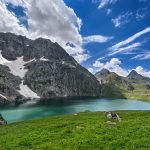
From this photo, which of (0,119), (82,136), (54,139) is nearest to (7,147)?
(54,139)

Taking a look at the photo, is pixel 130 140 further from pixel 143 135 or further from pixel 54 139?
pixel 54 139

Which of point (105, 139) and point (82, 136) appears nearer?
point (105, 139)

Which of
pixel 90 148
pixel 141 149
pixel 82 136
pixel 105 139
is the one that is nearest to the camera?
pixel 141 149

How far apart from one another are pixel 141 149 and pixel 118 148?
1688mm

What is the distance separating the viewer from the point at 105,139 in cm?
2153

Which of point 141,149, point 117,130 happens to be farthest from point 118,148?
point 117,130

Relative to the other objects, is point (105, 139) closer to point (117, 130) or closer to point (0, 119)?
point (117, 130)

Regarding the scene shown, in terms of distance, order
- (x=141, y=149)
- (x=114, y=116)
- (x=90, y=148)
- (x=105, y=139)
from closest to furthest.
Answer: (x=141, y=149), (x=90, y=148), (x=105, y=139), (x=114, y=116)

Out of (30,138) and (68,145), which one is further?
(30,138)

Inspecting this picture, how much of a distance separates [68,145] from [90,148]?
191cm

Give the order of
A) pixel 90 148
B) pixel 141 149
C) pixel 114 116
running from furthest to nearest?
pixel 114 116 < pixel 90 148 < pixel 141 149

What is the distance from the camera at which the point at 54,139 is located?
2325 cm

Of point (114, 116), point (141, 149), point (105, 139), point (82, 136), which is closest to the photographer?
point (141, 149)

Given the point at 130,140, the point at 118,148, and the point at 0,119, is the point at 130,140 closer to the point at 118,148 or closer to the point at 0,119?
the point at 118,148
